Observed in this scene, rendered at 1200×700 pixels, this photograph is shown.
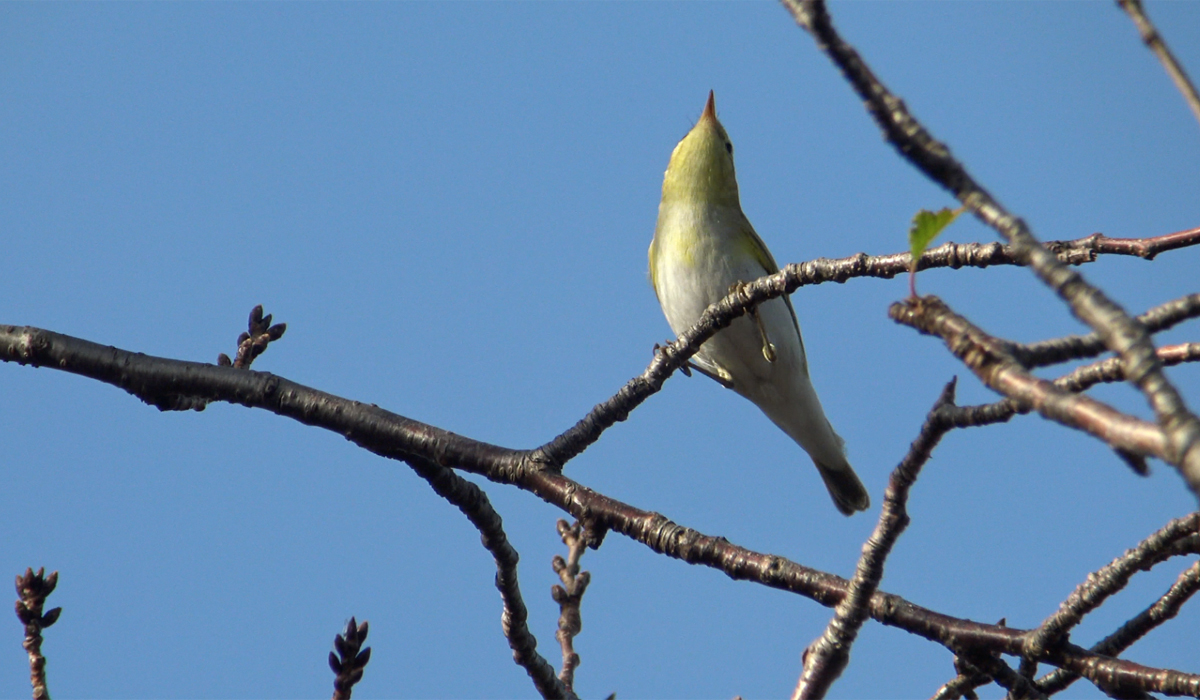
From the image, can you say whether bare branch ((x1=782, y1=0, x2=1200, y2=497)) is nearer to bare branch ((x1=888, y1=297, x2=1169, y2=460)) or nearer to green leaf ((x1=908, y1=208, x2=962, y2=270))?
bare branch ((x1=888, y1=297, x2=1169, y2=460))

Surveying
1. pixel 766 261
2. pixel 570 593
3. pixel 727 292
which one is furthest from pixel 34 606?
pixel 766 261

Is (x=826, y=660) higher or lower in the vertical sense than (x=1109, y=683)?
lower

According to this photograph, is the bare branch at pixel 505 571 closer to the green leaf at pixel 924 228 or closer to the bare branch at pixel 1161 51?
Answer: the green leaf at pixel 924 228

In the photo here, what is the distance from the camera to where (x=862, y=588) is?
239 cm

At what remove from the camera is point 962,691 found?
10.3 ft

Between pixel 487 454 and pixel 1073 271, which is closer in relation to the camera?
pixel 1073 271

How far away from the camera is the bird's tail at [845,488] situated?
7.90 meters

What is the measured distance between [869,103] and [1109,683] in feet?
6.79

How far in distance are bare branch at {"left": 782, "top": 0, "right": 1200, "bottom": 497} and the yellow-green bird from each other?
493cm

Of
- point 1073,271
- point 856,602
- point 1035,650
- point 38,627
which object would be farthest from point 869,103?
point 38,627

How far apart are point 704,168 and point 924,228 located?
580cm

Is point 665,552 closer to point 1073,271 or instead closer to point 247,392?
point 247,392

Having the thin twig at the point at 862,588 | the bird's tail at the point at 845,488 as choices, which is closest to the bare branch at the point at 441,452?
the thin twig at the point at 862,588

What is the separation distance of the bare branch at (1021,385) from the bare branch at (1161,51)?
376 millimetres
